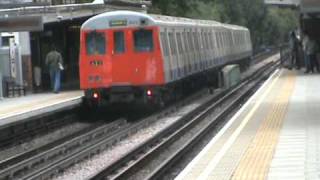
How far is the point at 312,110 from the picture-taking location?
1853 centimetres

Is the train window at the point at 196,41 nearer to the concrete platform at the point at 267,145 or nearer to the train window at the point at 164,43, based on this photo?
the train window at the point at 164,43

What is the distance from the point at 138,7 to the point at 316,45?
8.16 metres

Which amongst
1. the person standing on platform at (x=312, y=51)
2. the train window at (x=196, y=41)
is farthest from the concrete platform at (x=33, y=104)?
the person standing on platform at (x=312, y=51)

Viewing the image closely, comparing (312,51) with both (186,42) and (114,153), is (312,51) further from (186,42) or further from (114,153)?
(114,153)

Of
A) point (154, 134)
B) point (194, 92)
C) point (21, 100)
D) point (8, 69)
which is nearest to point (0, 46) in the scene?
point (8, 69)

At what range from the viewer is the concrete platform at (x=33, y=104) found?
63.0ft

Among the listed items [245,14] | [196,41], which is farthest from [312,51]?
[245,14]

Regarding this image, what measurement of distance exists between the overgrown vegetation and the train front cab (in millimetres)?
22606

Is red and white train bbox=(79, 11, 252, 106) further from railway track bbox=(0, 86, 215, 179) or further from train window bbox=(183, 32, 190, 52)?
train window bbox=(183, 32, 190, 52)

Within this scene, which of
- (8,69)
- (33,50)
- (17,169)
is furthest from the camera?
(33,50)

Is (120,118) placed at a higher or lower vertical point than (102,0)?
lower

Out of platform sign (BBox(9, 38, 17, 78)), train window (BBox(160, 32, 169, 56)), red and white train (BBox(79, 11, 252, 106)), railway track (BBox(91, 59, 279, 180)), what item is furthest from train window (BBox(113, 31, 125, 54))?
platform sign (BBox(9, 38, 17, 78))

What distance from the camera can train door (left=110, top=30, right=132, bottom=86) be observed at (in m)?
23.1

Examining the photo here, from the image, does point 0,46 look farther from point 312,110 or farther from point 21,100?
point 312,110
